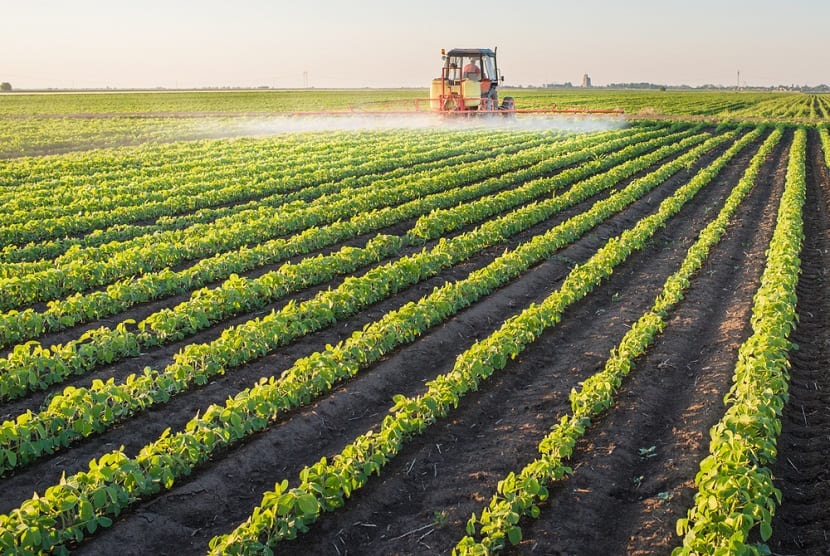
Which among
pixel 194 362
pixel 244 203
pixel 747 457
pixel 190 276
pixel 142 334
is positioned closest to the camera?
pixel 747 457

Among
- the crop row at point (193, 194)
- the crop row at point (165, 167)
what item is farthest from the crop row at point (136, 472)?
the crop row at point (165, 167)

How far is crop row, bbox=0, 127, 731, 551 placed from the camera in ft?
14.5

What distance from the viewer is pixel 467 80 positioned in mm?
33312

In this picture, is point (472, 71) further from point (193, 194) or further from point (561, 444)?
point (561, 444)

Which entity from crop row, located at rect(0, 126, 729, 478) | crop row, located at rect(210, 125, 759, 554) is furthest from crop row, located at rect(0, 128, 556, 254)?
crop row, located at rect(210, 125, 759, 554)

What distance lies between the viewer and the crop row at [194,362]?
18.6 ft

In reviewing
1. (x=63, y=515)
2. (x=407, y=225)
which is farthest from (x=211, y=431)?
(x=407, y=225)

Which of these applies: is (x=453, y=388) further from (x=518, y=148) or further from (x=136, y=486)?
(x=518, y=148)

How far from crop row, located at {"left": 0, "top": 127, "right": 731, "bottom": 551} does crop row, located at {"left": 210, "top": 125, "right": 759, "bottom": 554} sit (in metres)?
0.72

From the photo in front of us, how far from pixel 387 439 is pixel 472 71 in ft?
99.2

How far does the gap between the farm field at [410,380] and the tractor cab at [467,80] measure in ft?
60.4

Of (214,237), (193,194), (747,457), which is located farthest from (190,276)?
(193,194)

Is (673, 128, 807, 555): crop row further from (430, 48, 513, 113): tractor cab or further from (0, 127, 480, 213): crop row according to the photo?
(430, 48, 513, 113): tractor cab

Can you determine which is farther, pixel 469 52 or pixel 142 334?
pixel 469 52
